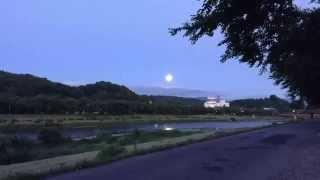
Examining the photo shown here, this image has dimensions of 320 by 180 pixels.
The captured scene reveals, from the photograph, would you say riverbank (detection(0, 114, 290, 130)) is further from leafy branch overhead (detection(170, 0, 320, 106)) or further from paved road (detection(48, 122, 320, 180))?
leafy branch overhead (detection(170, 0, 320, 106))

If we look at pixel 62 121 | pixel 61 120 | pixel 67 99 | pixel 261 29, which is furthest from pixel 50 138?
pixel 67 99

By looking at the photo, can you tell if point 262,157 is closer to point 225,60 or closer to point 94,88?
point 225,60

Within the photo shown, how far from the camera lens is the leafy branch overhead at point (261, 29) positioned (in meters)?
10.7

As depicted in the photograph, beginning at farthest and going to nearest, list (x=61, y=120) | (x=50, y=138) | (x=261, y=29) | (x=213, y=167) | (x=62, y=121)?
(x=61, y=120), (x=62, y=121), (x=50, y=138), (x=213, y=167), (x=261, y=29)

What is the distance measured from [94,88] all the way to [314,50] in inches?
6864

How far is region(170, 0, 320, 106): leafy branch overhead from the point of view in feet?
35.2

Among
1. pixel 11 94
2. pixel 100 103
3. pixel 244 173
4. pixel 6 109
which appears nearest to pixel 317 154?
pixel 244 173

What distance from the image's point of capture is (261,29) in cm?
1146

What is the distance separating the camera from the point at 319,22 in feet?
38.2

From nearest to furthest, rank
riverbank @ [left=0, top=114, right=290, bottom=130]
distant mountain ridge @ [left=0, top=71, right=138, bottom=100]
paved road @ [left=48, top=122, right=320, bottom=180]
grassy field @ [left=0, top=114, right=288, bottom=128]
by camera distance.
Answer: paved road @ [left=48, top=122, right=320, bottom=180], riverbank @ [left=0, top=114, right=290, bottom=130], grassy field @ [left=0, top=114, right=288, bottom=128], distant mountain ridge @ [left=0, top=71, right=138, bottom=100]

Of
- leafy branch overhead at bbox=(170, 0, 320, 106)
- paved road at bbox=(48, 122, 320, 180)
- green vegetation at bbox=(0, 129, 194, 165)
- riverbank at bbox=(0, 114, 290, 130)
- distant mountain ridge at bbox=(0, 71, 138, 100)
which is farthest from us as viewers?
distant mountain ridge at bbox=(0, 71, 138, 100)

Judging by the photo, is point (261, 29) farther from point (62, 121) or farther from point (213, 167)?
point (62, 121)

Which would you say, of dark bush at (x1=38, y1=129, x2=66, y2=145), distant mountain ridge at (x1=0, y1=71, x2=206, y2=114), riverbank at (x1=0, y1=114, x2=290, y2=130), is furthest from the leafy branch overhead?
distant mountain ridge at (x1=0, y1=71, x2=206, y2=114)

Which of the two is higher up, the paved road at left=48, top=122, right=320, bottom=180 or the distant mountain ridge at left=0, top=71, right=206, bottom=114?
the distant mountain ridge at left=0, top=71, right=206, bottom=114
